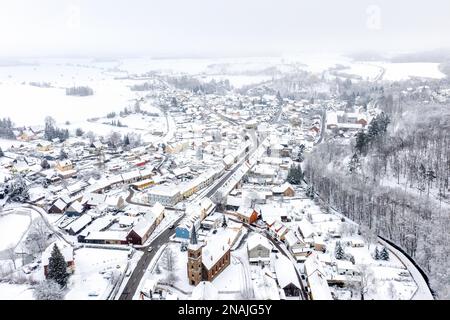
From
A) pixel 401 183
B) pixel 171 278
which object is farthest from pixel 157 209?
pixel 401 183

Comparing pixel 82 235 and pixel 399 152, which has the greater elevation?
pixel 399 152

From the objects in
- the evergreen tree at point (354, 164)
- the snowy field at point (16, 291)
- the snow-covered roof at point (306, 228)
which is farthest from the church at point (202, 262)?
A: the evergreen tree at point (354, 164)

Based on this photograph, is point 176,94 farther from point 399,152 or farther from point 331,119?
point 399,152

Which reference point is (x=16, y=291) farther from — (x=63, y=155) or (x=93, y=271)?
(x=63, y=155)

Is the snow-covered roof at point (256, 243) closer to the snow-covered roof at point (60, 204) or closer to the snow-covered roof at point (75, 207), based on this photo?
the snow-covered roof at point (75, 207)

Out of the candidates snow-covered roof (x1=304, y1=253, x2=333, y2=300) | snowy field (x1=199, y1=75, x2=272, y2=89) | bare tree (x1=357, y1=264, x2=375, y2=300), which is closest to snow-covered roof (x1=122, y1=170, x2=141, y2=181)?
snow-covered roof (x1=304, y1=253, x2=333, y2=300)

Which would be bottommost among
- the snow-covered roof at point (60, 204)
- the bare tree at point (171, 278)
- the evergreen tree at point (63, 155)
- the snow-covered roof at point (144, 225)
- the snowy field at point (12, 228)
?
the snowy field at point (12, 228)
